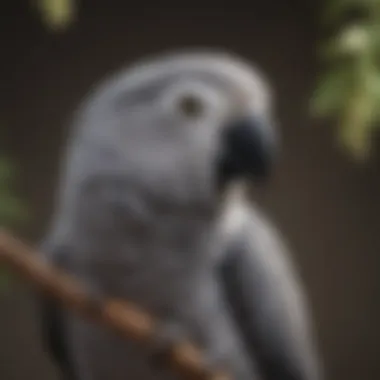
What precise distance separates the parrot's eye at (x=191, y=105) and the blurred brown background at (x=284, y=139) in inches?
23.0

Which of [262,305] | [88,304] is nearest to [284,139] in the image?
[262,305]

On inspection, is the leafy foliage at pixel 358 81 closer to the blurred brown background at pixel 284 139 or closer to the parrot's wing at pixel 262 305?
the parrot's wing at pixel 262 305

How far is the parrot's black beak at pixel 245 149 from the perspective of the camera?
68 centimetres

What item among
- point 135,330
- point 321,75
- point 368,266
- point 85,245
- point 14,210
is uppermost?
point 321,75

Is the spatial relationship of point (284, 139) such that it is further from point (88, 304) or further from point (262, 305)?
point (88, 304)

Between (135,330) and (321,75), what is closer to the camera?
(135,330)

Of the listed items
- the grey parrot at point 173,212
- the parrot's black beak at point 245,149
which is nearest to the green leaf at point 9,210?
the grey parrot at point 173,212

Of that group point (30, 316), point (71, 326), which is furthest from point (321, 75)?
point (71, 326)

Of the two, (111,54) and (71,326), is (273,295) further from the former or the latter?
(111,54)

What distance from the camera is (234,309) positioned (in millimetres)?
745

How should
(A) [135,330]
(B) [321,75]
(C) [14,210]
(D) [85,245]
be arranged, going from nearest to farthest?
(A) [135,330]
(D) [85,245]
(C) [14,210]
(B) [321,75]

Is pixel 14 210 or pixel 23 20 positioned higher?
pixel 23 20

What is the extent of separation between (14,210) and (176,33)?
37 cm

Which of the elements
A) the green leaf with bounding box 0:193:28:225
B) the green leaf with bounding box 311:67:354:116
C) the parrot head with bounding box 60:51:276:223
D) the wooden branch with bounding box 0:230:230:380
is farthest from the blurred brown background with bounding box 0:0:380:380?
the wooden branch with bounding box 0:230:230:380
